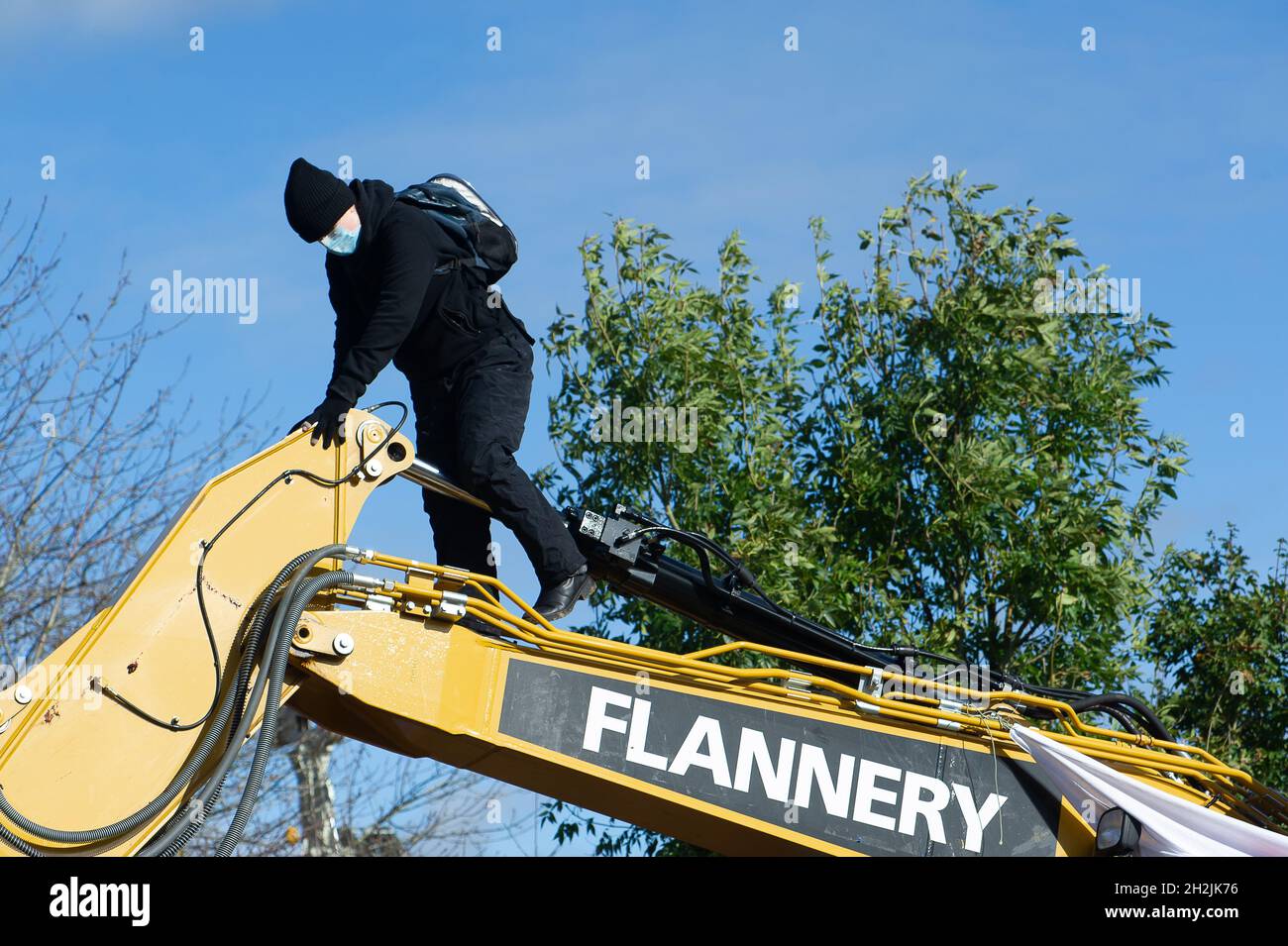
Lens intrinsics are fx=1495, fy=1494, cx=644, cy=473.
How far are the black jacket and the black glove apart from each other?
0.12m

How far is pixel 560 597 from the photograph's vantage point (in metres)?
5.22

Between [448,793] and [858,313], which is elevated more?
[858,313]

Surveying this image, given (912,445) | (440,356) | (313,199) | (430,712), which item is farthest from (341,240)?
(912,445)

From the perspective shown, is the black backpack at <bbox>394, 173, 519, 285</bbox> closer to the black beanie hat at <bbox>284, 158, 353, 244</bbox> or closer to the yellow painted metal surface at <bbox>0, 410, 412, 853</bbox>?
the black beanie hat at <bbox>284, 158, 353, 244</bbox>

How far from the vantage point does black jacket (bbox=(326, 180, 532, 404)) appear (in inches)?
198

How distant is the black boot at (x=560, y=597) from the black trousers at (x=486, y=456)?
0.09ft

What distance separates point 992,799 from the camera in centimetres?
468

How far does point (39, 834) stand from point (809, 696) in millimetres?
2237

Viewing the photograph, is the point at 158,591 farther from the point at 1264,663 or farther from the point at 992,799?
the point at 1264,663

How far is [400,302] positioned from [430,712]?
58.9 inches

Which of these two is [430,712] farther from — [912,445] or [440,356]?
[912,445]

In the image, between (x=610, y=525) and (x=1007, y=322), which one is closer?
(x=610, y=525)
